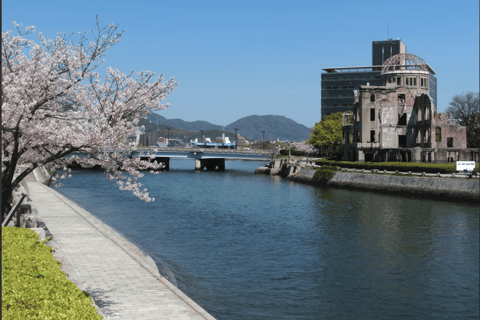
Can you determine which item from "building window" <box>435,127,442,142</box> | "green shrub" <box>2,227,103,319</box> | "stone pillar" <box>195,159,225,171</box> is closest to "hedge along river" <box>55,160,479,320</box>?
"green shrub" <box>2,227,103,319</box>

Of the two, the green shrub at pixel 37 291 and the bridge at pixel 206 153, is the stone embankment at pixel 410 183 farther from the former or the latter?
the green shrub at pixel 37 291

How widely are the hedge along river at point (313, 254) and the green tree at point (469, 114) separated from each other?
4865 cm

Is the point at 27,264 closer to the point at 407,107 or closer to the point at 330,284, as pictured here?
the point at 330,284

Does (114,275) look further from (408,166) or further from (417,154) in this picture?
(417,154)

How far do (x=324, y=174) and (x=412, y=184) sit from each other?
18779mm

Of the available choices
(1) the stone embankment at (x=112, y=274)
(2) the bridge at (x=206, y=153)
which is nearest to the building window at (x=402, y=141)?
(2) the bridge at (x=206, y=153)

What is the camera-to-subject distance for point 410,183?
211 ft

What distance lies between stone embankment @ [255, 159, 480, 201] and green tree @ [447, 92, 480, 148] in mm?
36198

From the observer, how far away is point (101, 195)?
61438mm

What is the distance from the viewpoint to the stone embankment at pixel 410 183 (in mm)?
57156

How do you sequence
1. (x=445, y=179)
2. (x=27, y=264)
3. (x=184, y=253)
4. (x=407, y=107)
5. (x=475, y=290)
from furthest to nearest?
(x=407, y=107) < (x=445, y=179) < (x=184, y=253) < (x=475, y=290) < (x=27, y=264)

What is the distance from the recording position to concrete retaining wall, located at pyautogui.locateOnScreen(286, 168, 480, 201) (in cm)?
5691

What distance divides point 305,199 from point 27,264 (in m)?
50.3

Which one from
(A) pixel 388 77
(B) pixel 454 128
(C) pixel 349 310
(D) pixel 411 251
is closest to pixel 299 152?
(A) pixel 388 77
